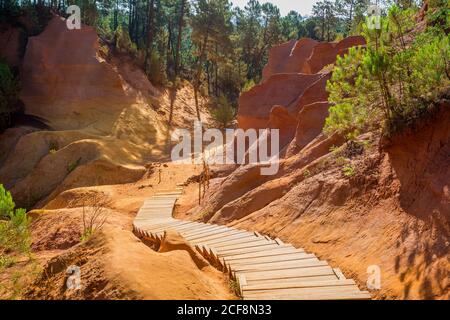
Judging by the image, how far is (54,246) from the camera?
422 inches

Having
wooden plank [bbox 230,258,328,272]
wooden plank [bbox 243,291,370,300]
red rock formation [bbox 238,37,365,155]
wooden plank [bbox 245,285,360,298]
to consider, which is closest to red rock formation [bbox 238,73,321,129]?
red rock formation [bbox 238,37,365,155]

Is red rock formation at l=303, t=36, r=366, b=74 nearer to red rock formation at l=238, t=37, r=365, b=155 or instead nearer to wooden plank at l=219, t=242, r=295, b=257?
red rock formation at l=238, t=37, r=365, b=155

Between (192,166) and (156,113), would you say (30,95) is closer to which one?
(156,113)

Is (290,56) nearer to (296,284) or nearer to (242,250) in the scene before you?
(242,250)

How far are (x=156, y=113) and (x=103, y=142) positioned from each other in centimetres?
637

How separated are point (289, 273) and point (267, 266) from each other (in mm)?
419

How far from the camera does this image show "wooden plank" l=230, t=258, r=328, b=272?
570cm

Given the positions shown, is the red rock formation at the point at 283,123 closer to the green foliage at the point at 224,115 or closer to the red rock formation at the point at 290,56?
the red rock formation at the point at 290,56

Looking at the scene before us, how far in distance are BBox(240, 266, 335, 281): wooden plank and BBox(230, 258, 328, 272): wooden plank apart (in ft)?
0.40

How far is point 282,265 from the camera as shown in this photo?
5.78m

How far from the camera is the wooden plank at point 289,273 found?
5.35 metres

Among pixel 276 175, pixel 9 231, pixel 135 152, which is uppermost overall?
pixel 135 152
